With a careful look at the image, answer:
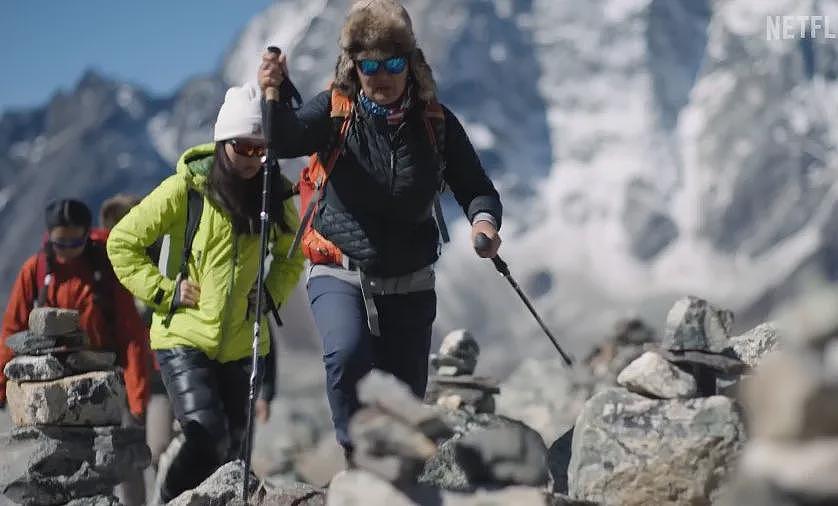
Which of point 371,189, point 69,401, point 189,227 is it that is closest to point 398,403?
point 371,189

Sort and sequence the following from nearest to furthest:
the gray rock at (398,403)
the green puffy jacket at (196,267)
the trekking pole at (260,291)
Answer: the gray rock at (398,403)
the trekking pole at (260,291)
the green puffy jacket at (196,267)

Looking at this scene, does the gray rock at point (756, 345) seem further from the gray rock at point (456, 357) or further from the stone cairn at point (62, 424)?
the gray rock at point (456, 357)

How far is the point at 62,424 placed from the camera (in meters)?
7.43

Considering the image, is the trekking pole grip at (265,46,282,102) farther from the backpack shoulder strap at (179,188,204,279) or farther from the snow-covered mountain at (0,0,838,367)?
the snow-covered mountain at (0,0,838,367)

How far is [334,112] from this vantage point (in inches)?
218

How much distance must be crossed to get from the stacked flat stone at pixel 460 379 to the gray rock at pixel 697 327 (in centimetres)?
391

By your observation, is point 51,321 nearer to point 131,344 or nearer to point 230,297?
point 131,344

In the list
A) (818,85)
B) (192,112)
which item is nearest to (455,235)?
(192,112)

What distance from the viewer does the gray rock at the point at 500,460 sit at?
461 cm

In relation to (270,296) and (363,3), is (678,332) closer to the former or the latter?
(270,296)

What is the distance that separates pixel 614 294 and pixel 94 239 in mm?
171742

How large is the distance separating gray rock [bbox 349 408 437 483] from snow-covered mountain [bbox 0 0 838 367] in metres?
151

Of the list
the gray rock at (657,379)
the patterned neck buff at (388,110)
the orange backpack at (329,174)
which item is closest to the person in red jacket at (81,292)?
the orange backpack at (329,174)

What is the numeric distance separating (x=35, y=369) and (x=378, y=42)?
3500 mm
